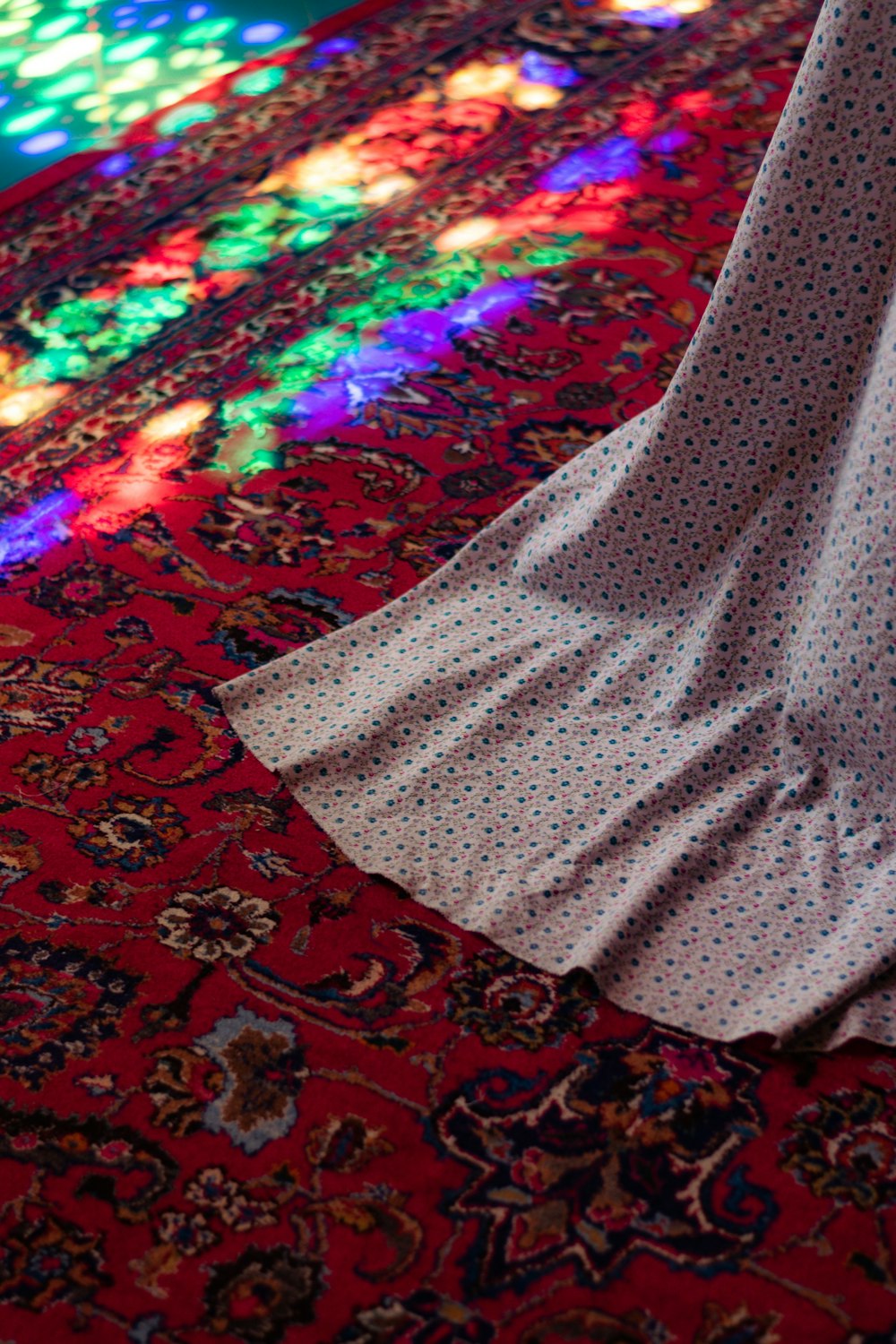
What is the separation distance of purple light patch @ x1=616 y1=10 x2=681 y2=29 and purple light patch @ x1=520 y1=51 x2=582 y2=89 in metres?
0.31

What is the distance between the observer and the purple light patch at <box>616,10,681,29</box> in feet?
11.2

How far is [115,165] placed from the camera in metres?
3.10

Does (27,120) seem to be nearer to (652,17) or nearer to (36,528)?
(652,17)

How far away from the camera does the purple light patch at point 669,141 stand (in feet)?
9.52

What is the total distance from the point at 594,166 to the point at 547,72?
55 cm

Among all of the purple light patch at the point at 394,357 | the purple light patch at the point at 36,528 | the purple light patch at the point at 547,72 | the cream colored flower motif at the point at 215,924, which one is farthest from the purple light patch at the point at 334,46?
the cream colored flower motif at the point at 215,924

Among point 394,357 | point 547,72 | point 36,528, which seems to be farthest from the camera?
point 547,72

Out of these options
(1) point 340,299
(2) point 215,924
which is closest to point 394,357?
(1) point 340,299

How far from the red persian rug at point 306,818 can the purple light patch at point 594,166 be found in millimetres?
11

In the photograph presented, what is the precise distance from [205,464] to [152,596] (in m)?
0.35

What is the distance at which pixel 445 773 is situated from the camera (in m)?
1.55

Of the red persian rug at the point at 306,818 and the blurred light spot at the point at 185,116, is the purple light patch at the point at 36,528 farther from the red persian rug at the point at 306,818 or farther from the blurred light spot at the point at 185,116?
the blurred light spot at the point at 185,116

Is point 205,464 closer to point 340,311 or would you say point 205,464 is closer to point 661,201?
point 340,311

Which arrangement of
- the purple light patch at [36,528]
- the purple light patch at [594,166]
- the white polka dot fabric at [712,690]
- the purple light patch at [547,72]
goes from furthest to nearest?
the purple light patch at [547,72]
the purple light patch at [594,166]
the purple light patch at [36,528]
the white polka dot fabric at [712,690]
